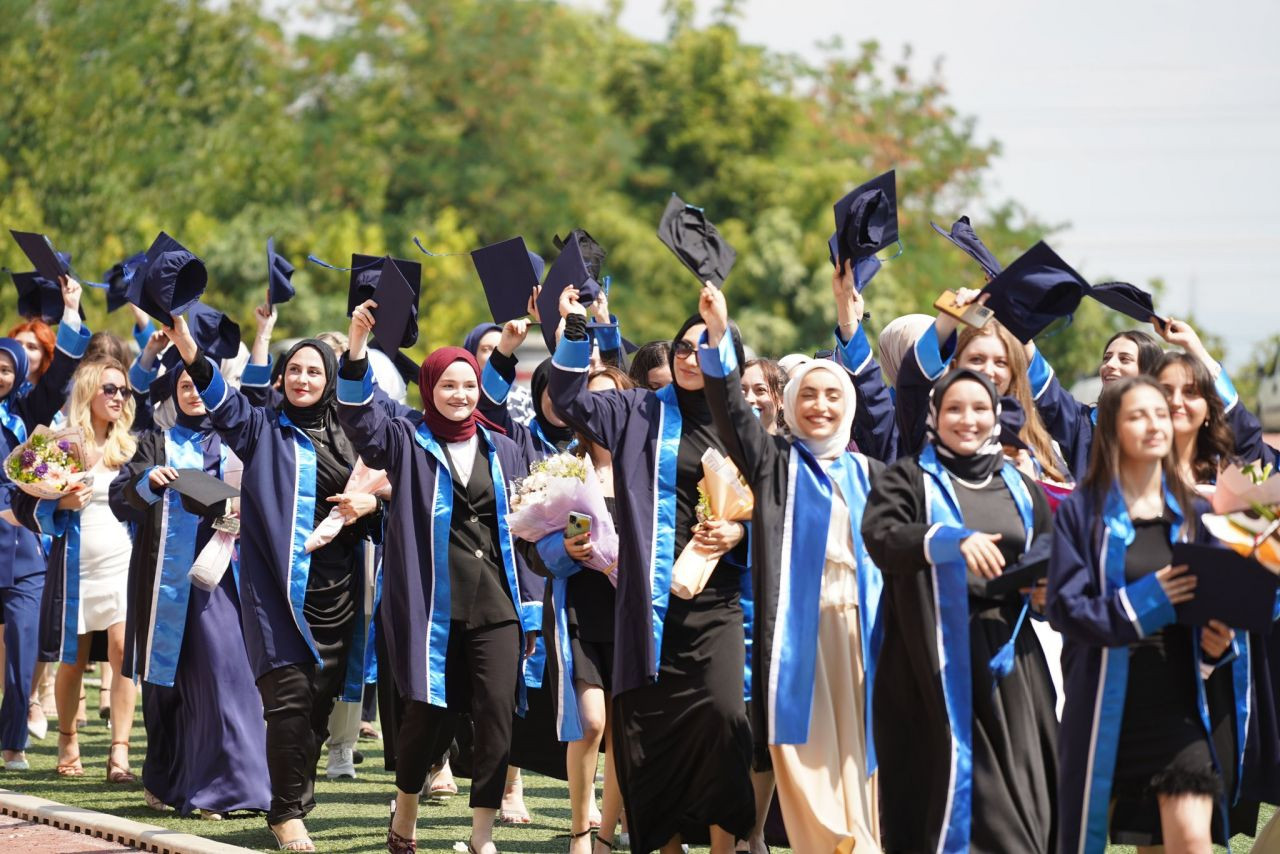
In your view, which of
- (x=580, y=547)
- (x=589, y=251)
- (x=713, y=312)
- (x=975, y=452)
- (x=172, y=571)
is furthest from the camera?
(x=172, y=571)

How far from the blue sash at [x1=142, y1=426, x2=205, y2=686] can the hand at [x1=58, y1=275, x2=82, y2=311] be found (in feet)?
5.00

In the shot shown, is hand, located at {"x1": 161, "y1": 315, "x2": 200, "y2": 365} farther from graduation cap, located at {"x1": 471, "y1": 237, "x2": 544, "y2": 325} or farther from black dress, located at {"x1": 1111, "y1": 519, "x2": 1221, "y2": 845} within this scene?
black dress, located at {"x1": 1111, "y1": 519, "x2": 1221, "y2": 845}

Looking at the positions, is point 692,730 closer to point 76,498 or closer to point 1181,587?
point 1181,587

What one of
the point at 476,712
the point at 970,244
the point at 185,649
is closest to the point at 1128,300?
the point at 970,244

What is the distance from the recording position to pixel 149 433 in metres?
10.5

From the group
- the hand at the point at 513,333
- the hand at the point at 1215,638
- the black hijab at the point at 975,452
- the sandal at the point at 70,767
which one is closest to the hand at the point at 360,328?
the hand at the point at 513,333

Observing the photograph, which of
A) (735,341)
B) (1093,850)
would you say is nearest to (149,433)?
(735,341)

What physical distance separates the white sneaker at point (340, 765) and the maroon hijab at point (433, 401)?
10.4 ft

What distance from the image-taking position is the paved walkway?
8.76 m

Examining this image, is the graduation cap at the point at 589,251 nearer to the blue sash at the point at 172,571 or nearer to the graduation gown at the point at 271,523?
the graduation gown at the point at 271,523

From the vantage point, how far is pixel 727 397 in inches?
293

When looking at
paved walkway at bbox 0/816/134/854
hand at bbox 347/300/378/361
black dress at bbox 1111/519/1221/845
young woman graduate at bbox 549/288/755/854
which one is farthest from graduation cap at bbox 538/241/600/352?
paved walkway at bbox 0/816/134/854

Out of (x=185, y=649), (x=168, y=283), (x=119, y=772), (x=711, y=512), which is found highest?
(x=168, y=283)

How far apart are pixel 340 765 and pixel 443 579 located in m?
3.10
